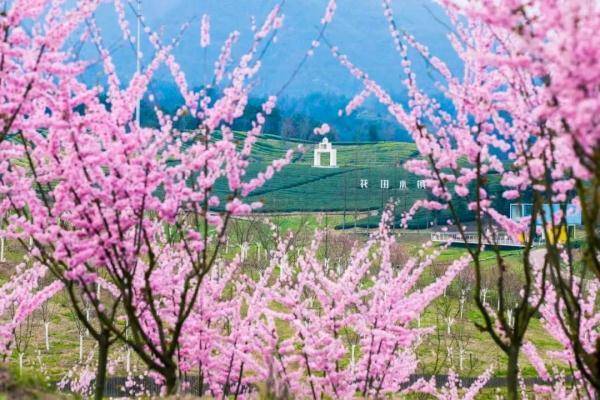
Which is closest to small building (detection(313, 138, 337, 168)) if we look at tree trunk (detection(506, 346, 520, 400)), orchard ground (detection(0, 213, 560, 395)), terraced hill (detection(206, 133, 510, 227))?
terraced hill (detection(206, 133, 510, 227))

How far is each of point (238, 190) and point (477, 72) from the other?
8.80 feet

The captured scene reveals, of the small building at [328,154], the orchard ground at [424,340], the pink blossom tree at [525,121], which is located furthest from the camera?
the small building at [328,154]

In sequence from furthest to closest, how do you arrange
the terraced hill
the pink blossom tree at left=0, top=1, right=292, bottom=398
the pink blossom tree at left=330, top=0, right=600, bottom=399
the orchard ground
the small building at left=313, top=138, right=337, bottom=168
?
1. the small building at left=313, top=138, right=337, bottom=168
2. the terraced hill
3. the orchard ground
4. the pink blossom tree at left=0, top=1, right=292, bottom=398
5. the pink blossom tree at left=330, top=0, right=600, bottom=399

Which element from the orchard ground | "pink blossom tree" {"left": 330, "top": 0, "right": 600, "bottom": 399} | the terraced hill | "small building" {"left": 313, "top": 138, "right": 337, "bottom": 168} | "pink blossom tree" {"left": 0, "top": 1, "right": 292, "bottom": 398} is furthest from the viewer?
"small building" {"left": 313, "top": 138, "right": 337, "bottom": 168}

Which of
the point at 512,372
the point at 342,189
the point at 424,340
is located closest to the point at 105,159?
the point at 512,372

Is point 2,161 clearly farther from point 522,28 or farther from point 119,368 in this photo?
point 119,368

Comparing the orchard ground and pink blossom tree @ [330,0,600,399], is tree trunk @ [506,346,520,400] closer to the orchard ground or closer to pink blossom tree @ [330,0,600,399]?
pink blossom tree @ [330,0,600,399]

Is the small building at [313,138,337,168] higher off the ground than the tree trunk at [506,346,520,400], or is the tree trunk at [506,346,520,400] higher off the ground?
the small building at [313,138,337,168]

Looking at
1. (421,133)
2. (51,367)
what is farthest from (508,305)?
(421,133)

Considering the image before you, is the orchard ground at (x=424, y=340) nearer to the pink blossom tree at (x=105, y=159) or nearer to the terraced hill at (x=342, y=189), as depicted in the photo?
the pink blossom tree at (x=105, y=159)

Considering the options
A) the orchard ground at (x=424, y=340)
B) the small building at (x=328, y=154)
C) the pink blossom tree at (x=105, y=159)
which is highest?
the small building at (x=328, y=154)

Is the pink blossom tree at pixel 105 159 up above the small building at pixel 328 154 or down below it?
below

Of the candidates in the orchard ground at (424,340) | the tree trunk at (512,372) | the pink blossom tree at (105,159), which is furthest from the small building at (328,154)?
the tree trunk at (512,372)

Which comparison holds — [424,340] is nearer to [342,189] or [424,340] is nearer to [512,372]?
[512,372]
